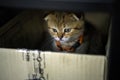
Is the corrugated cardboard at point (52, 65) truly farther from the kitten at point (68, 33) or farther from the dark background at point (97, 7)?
the kitten at point (68, 33)

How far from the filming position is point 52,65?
75cm

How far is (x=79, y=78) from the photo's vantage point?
29.6 inches

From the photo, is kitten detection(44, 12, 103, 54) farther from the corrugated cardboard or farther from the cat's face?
the corrugated cardboard

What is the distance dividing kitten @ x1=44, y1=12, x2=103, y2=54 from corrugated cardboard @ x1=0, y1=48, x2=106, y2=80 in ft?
0.89

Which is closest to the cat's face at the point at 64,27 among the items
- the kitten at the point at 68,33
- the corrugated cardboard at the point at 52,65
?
the kitten at the point at 68,33

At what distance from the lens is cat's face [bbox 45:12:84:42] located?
103 cm

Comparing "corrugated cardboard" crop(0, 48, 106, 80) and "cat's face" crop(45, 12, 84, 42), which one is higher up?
"cat's face" crop(45, 12, 84, 42)

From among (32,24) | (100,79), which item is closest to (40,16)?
(32,24)

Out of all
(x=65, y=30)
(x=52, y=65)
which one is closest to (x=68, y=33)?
(x=65, y=30)

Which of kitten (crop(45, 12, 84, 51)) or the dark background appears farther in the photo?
kitten (crop(45, 12, 84, 51))

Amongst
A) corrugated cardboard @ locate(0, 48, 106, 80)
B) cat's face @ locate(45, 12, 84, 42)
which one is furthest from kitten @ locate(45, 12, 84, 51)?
corrugated cardboard @ locate(0, 48, 106, 80)

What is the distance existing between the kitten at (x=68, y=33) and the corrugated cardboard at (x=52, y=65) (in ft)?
0.89

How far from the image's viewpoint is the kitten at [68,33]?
40.2 inches

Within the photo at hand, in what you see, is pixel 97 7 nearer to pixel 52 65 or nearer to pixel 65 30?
pixel 52 65
